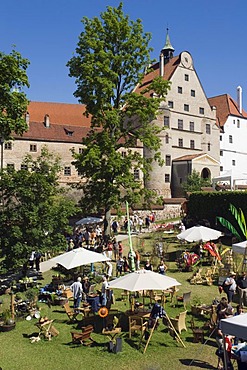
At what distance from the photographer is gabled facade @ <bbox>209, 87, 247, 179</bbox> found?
6975 centimetres

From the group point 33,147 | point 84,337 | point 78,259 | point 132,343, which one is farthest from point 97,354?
point 33,147

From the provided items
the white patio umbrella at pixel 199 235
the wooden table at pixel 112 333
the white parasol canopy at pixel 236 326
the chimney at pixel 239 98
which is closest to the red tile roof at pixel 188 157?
the chimney at pixel 239 98

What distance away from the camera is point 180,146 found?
2372 inches

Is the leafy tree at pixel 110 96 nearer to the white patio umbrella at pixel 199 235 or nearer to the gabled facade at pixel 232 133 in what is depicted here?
the white patio umbrella at pixel 199 235

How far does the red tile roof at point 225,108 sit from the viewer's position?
70688 mm

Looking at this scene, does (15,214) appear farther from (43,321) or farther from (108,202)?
(108,202)

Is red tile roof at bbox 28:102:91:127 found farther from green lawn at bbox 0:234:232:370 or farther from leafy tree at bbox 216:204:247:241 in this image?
green lawn at bbox 0:234:232:370

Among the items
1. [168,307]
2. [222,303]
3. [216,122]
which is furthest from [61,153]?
[222,303]

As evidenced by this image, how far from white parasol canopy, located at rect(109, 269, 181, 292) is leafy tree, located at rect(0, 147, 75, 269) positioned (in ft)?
28.3

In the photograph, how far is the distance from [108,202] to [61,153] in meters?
23.4

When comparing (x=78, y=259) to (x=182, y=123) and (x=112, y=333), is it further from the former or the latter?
(x=182, y=123)

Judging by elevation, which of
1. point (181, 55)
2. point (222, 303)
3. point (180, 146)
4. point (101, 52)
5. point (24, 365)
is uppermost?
point (181, 55)

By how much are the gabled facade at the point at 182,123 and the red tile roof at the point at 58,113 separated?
35.4 feet

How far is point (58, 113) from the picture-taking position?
63.0 m
